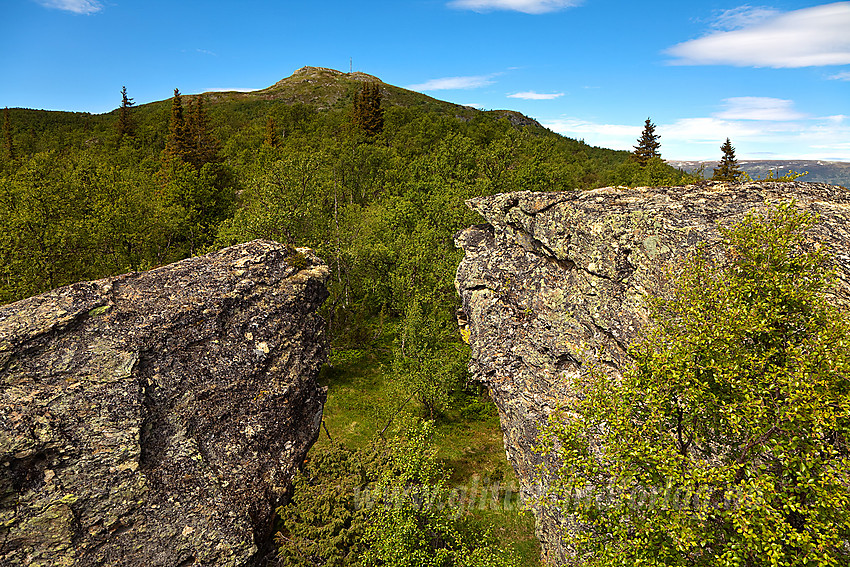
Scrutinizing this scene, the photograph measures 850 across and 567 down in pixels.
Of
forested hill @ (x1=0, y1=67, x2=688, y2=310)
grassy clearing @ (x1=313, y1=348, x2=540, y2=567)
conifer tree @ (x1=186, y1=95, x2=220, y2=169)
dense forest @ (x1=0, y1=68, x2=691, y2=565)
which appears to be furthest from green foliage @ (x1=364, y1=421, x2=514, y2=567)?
conifer tree @ (x1=186, y1=95, x2=220, y2=169)

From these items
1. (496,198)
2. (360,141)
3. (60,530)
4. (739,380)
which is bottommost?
(60,530)

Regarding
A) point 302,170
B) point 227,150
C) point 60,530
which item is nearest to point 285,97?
point 227,150

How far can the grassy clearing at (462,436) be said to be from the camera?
74.2 ft

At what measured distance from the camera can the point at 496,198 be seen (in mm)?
26812

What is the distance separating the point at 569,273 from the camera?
22.2 meters

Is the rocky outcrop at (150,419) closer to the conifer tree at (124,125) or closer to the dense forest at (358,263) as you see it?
the dense forest at (358,263)

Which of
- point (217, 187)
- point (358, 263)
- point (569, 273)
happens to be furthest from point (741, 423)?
point (217, 187)

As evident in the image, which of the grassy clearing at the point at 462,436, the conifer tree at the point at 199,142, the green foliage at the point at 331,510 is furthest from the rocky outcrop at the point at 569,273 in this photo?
the conifer tree at the point at 199,142

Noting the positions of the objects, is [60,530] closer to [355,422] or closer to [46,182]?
[355,422]

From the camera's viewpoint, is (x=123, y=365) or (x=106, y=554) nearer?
(x=106, y=554)

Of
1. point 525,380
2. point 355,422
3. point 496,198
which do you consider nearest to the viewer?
point 525,380

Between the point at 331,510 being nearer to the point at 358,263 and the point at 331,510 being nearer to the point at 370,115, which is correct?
the point at 358,263

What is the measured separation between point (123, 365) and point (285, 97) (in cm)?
18838

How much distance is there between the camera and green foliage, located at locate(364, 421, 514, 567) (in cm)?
1340
